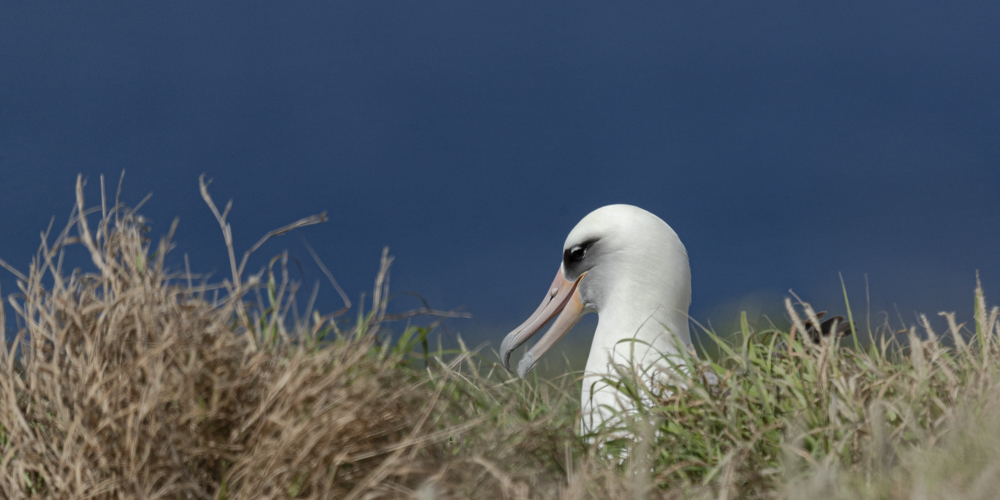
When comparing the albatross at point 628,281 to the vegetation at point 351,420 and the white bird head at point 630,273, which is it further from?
the vegetation at point 351,420

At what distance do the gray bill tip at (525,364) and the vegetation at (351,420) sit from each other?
137 cm

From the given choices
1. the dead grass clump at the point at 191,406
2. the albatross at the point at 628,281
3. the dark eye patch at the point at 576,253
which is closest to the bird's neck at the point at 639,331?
the albatross at the point at 628,281

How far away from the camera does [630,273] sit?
473 centimetres

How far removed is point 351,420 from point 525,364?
7.98 feet

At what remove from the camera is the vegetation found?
8.80 feet

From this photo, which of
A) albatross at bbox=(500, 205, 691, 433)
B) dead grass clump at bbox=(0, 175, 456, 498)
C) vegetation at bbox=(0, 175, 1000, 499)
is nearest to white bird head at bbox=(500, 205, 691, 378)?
Result: albatross at bbox=(500, 205, 691, 433)

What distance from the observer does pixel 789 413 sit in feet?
10.7

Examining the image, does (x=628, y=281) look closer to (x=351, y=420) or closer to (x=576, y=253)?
(x=576, y=253)

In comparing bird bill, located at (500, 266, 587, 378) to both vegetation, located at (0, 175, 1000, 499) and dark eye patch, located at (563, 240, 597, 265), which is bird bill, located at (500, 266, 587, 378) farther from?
vegetation, located at (0, 175, 1000, 499)

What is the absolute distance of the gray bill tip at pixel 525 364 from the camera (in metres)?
4.97

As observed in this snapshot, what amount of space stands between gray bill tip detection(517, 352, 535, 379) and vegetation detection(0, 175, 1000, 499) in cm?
137

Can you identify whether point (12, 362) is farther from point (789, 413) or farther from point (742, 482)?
point (789, 413)

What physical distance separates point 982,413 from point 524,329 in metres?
2.78

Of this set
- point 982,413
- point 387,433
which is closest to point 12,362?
point 387,433
